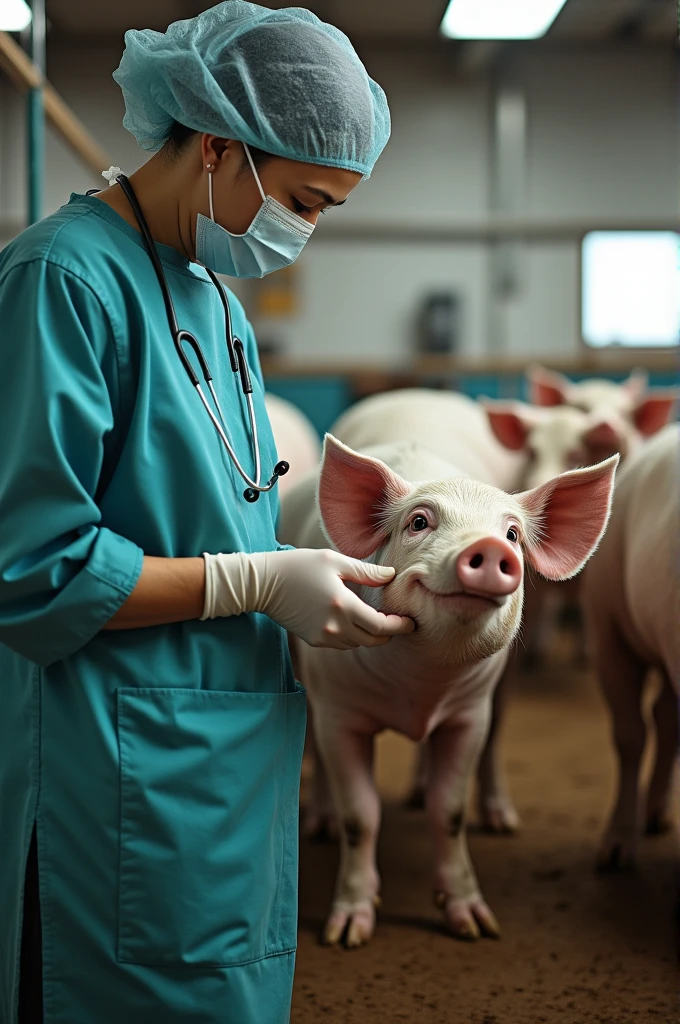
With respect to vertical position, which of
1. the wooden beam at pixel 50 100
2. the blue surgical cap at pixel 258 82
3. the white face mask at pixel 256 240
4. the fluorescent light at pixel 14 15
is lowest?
the white face mask at pixel 256 240

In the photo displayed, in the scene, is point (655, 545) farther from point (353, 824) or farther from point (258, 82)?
point (258, 82)

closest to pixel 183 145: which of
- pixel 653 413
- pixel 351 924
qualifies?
pixel 351 924

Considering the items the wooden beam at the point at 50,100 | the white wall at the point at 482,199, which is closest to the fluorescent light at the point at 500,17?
the wooden beam at the point at 50,100

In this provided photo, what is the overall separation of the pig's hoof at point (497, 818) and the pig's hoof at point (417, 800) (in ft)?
0.70

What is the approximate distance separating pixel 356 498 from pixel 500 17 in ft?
3.48

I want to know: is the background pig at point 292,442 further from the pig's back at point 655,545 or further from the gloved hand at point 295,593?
the gloved hand at point 295,593

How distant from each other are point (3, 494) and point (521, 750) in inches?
107

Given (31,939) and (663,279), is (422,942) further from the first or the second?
(663,279)

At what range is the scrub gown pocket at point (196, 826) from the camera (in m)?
1.27

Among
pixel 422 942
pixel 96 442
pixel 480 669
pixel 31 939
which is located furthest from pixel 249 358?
pixel 422 942

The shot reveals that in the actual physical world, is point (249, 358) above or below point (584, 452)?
above

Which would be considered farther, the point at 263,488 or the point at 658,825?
the point at 658,825

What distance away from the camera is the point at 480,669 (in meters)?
1.92

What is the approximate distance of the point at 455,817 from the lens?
211cm
